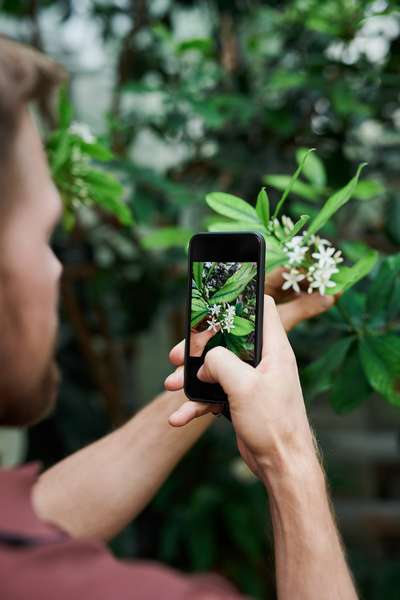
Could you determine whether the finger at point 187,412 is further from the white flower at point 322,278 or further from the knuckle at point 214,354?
the white flower at point 322,278

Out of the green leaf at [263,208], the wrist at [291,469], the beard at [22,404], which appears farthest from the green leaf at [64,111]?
the wrist at [291,469]

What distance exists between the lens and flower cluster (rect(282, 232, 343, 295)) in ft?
2.44

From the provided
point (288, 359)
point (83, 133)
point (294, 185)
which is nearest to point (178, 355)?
point (288, 359)

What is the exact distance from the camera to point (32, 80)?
0.61 meters

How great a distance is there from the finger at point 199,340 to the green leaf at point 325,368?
26 cm

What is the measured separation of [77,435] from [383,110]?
1.23m

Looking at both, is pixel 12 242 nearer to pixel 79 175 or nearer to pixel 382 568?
pixel 79 175

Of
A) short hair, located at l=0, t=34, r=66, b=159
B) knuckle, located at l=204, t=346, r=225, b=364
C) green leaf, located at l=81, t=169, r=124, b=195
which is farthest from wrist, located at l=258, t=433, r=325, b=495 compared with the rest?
green leaf, located at l=81, t=169, r=124, b=195

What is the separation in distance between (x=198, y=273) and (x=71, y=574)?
0.35 meters

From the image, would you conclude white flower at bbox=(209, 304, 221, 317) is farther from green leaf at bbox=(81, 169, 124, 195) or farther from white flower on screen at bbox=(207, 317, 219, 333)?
green leaf at bbox=(81, 169, 124, 195)

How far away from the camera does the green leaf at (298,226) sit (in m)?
0.69

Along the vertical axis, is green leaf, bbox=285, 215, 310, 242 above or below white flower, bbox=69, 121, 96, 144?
below

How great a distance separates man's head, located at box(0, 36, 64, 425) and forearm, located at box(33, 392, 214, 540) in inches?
9.2

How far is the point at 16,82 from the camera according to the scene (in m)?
0.58
